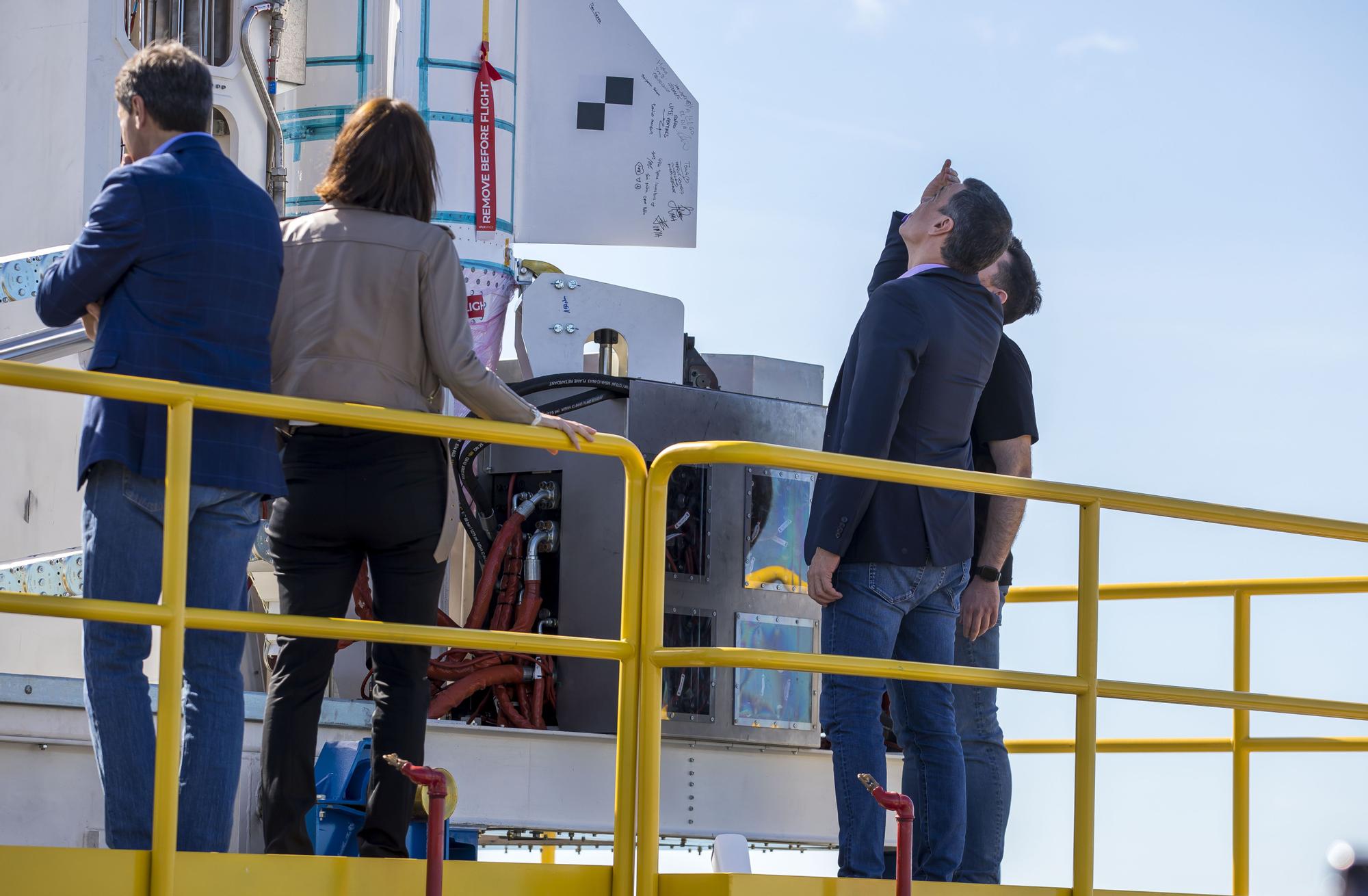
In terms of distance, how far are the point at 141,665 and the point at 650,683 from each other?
122 centimetres

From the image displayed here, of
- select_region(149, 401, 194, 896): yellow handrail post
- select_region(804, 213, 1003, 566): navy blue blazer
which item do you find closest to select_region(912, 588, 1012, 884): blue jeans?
select_region(804, 213, 1003, 566): navy blue blazer

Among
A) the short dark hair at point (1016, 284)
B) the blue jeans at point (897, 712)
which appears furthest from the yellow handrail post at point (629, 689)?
the short dark hair at point (1016, 284)

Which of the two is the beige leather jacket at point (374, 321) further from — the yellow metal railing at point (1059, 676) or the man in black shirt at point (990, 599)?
the man in black shirt at point (990, 599)

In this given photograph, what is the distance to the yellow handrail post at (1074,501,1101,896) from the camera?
4.91 m

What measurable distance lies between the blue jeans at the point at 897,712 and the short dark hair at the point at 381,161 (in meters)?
1.61

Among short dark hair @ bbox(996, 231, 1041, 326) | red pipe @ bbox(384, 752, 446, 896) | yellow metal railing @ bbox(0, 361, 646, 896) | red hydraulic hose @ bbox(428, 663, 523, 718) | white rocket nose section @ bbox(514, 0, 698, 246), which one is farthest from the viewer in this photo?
white rocket nose section @ bbox(514, 0, 698, 246)

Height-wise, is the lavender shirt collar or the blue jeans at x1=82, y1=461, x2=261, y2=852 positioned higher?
the lavender shirt collar

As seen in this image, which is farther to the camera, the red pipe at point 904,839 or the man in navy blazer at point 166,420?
the red pipe at point 904,839

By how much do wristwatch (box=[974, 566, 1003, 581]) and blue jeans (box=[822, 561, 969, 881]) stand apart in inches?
10.5

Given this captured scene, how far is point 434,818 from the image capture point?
3.99 m

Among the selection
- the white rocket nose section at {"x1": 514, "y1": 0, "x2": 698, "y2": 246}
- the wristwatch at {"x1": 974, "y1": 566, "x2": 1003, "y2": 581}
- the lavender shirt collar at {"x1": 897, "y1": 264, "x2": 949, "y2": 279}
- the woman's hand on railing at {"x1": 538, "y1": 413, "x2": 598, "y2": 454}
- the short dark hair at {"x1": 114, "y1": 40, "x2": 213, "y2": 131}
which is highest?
the white rocket nose section at {"x1": 514, "y1": 0, "x2": 698, "y2": 246}

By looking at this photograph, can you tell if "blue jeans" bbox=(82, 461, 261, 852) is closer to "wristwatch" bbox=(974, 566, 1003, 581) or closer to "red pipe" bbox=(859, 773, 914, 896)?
"red pipe" bbox=(859, 773, 914, 896)

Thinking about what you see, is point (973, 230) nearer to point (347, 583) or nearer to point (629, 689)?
point (629, 689)

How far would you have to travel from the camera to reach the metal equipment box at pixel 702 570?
8094 mm
